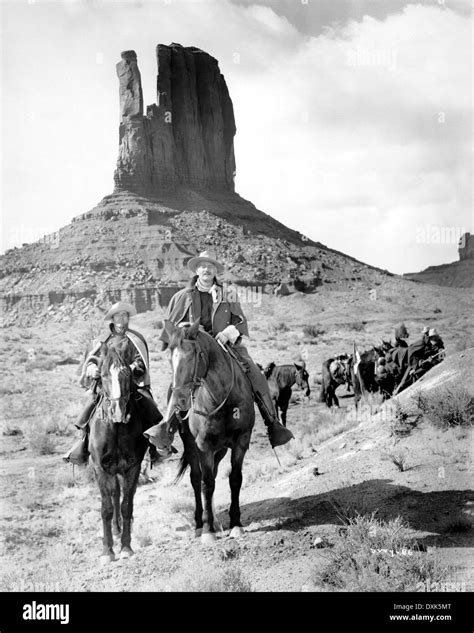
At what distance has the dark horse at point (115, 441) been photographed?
7883 millimetres

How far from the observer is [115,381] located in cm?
777

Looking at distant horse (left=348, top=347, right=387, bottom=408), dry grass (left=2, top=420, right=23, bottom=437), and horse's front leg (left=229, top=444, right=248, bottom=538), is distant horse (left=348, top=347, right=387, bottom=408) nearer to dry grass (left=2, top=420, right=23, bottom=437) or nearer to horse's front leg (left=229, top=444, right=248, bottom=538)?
dry grass (left=2, top=420, right=23, bottom=437)

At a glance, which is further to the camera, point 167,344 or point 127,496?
A: point 127,496

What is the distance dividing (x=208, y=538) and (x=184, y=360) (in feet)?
7.46

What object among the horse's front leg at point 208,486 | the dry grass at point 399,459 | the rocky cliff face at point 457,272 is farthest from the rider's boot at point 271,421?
the rocky cliff face at point 457,272

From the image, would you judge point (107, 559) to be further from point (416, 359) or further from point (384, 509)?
point (416, 359)

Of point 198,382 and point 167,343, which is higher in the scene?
point 167,343

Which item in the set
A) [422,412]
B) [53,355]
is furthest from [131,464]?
[53,355]

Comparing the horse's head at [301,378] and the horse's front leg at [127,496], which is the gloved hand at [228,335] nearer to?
the horse's front leg at [127,496]

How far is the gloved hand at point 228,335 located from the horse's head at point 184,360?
2.39 ft

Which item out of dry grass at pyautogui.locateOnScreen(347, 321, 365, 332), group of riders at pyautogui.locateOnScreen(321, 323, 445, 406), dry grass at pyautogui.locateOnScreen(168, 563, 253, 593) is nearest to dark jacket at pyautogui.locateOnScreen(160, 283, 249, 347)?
dry grass at pyautogui.locateOnScreen(168, 563, 253, 593)

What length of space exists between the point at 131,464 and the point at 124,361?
1.31 m

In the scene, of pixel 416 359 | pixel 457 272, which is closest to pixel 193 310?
pixel 416 359

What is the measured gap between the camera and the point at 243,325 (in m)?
9.23
